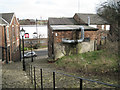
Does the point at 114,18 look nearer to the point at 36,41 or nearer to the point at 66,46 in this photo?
the point at 66,46

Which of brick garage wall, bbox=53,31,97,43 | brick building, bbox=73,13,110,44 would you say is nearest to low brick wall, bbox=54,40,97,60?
brick garage wall, bbox=53,31,97,43

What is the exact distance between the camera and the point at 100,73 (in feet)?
30.9

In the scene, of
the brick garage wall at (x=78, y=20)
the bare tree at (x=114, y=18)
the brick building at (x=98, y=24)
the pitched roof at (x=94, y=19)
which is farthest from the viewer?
the brick garage wall at (x=78, y=20)

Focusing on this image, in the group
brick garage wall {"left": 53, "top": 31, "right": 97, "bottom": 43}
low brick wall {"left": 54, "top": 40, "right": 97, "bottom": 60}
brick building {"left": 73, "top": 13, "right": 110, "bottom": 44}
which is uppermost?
brick building {"left": 73, "top": 13, "right": 110, "bottom": 44}

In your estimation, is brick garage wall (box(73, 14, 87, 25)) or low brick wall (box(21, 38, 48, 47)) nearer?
brick garage wall (box(73, 14, 87, 25))

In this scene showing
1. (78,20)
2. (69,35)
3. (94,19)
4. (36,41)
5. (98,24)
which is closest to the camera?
(69,35)

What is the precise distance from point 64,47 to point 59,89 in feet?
39.3

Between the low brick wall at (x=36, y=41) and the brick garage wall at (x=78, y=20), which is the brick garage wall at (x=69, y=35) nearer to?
the brick garage wall at (x=78, y=20)

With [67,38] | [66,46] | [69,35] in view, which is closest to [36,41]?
[67,38]

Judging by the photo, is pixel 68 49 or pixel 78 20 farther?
pixel 78 20

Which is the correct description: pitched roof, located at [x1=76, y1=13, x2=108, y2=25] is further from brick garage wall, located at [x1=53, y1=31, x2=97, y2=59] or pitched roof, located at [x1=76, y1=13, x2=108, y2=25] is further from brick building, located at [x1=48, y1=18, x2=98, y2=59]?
brick garage wall, located at [x1=53, y1=31, x2=97, y2=59]

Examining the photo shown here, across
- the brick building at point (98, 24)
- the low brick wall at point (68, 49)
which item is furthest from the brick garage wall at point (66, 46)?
the brick building at point (98, 24)

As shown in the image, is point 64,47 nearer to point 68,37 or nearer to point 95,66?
point 68,37

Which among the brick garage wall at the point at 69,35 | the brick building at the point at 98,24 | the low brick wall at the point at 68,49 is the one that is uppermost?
the brick building at the point at 98,24
